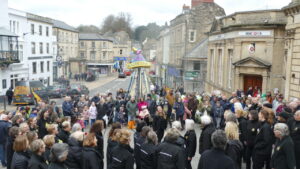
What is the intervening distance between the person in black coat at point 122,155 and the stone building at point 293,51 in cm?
1110

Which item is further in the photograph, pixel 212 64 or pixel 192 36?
pixel 192 36

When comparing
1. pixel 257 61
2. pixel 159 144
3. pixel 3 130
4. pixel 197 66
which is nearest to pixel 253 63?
pixel 257 61

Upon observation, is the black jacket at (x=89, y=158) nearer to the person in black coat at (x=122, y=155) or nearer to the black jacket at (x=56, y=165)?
the person in black coat at (x=122, y=155)

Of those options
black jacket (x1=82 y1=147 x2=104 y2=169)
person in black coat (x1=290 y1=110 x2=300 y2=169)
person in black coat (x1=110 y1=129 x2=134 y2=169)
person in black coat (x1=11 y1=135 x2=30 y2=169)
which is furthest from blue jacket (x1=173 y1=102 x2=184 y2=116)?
person in black coat (x1=11 y1=135 x2=30 y2=169)

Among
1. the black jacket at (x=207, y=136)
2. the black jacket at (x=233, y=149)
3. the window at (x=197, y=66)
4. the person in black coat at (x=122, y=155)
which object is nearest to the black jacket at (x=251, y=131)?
the black jacket at (x=207, y=136)

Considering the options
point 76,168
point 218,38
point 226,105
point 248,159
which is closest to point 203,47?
point 218,38

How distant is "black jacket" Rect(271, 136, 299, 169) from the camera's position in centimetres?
584

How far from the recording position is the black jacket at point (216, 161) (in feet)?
15.7

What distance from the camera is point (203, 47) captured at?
3822 cm

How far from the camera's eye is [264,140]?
271 inches

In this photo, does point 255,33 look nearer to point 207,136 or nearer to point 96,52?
point 207,136

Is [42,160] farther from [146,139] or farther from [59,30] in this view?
[59,30]

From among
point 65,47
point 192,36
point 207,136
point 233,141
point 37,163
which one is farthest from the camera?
point 65,47

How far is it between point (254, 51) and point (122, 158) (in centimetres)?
1603
